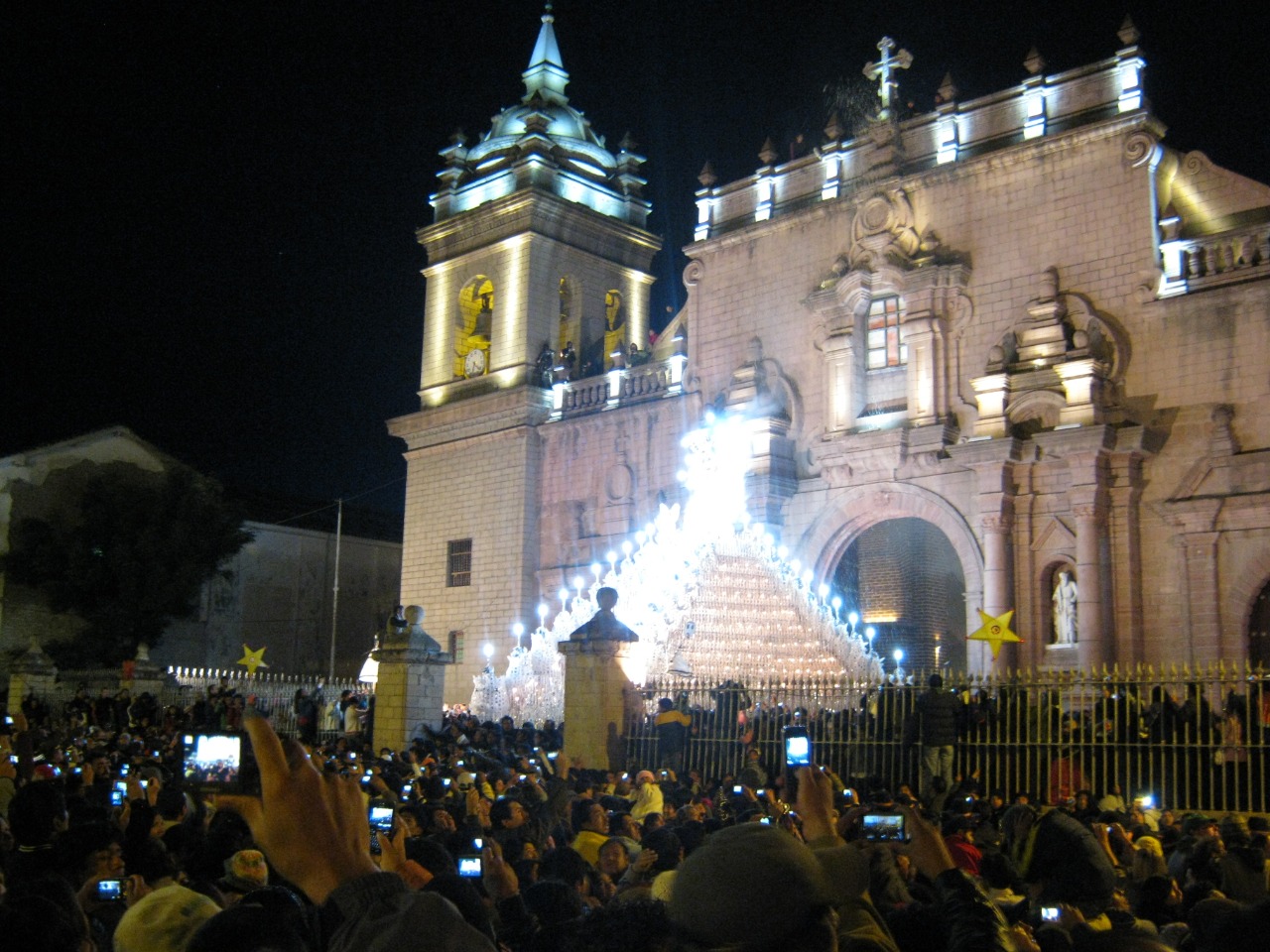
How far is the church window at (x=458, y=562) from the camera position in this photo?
30.8 m

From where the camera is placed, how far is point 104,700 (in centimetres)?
2416

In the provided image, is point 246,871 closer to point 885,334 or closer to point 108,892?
point 108,892

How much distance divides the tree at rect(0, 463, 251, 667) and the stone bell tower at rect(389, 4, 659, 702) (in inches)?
315

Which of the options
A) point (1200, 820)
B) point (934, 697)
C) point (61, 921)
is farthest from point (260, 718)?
point (934, 697)

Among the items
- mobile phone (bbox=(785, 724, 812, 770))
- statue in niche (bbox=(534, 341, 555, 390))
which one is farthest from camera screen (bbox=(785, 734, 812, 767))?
statue in niche (bbox=(534, 341, 555, 390))

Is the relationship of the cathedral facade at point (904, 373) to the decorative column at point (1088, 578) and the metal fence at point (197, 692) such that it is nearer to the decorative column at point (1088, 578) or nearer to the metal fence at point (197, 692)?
the decorative column at point (1088, 578)

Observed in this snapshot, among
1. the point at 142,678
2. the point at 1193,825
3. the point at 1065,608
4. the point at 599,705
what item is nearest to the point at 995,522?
the point at 1065,608

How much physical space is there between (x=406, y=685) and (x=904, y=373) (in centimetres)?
1110

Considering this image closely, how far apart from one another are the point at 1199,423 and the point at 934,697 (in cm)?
892

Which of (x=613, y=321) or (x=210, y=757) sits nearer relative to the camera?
(x=210, y=757)

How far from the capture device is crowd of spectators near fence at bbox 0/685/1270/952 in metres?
2.17

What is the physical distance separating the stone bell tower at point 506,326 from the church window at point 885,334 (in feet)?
22.1

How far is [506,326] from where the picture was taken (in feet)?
102

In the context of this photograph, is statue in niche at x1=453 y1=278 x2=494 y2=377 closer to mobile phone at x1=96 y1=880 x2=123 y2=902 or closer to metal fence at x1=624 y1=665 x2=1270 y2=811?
metal fence at x1=624 y1=665 x2=1270 y2=811
